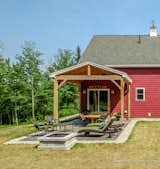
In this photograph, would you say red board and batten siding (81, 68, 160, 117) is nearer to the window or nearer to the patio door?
the window

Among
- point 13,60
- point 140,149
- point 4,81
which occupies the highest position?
point 13,60

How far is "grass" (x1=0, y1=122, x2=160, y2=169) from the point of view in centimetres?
787

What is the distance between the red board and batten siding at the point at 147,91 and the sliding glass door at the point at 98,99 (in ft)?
6.25

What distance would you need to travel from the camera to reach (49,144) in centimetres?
1041

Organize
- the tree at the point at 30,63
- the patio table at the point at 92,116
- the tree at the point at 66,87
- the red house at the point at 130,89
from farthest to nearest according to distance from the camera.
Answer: the tree at the point at 66,87
the tree at the point at 30,63
the red house at the point at 130,89
the patio table at the point at 92,116

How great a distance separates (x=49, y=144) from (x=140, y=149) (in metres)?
2.94

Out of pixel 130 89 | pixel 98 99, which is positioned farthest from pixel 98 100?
pixel 130 89

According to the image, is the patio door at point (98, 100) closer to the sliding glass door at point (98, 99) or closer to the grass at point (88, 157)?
the sliding glass door at point (98, 99)

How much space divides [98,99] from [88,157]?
43.9 feet

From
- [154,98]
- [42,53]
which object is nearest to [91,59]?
[154,98]

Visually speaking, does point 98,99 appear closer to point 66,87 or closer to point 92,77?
point 92,77

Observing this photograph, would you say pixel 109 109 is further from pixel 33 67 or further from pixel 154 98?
pixel 33 67

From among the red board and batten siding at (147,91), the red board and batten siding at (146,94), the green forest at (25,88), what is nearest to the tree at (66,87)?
the green forest at (25,88)

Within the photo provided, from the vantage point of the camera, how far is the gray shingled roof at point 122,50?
2325cm
